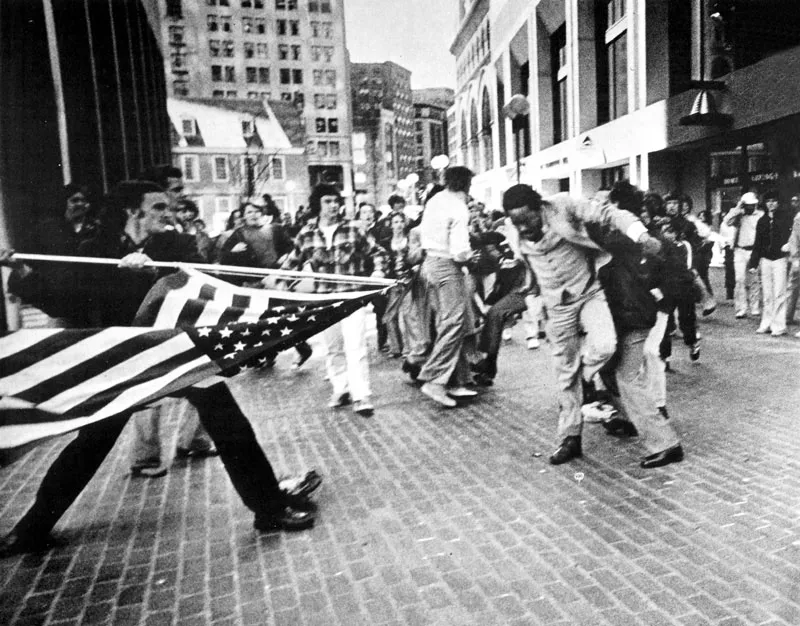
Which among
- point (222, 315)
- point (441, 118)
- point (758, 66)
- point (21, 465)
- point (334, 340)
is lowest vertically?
point (21, 465)

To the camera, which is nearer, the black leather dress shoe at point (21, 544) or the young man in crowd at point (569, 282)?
the black leather dress shoe at point (21, 544)

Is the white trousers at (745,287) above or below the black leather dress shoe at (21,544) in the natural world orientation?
above

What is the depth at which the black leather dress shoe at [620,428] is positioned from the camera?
16.2 ft

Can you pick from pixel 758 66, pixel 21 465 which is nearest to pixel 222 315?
pixel 21 465

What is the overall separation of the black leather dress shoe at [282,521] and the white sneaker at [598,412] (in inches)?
103

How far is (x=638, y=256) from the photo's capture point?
456cm

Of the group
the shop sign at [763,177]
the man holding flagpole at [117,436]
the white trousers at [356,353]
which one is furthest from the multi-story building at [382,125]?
the shop sign at [763,177]

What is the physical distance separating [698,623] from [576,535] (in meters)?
0.83

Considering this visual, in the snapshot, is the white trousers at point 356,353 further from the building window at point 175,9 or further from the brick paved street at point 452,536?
the building window at point 175,9

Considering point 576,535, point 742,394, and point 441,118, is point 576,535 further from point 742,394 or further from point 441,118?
point 441,118

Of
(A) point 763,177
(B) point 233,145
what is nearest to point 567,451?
(B) point 233,145

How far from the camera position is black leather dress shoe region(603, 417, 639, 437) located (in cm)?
493

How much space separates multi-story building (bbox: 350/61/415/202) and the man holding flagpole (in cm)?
255

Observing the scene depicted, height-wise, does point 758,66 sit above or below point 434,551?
above
